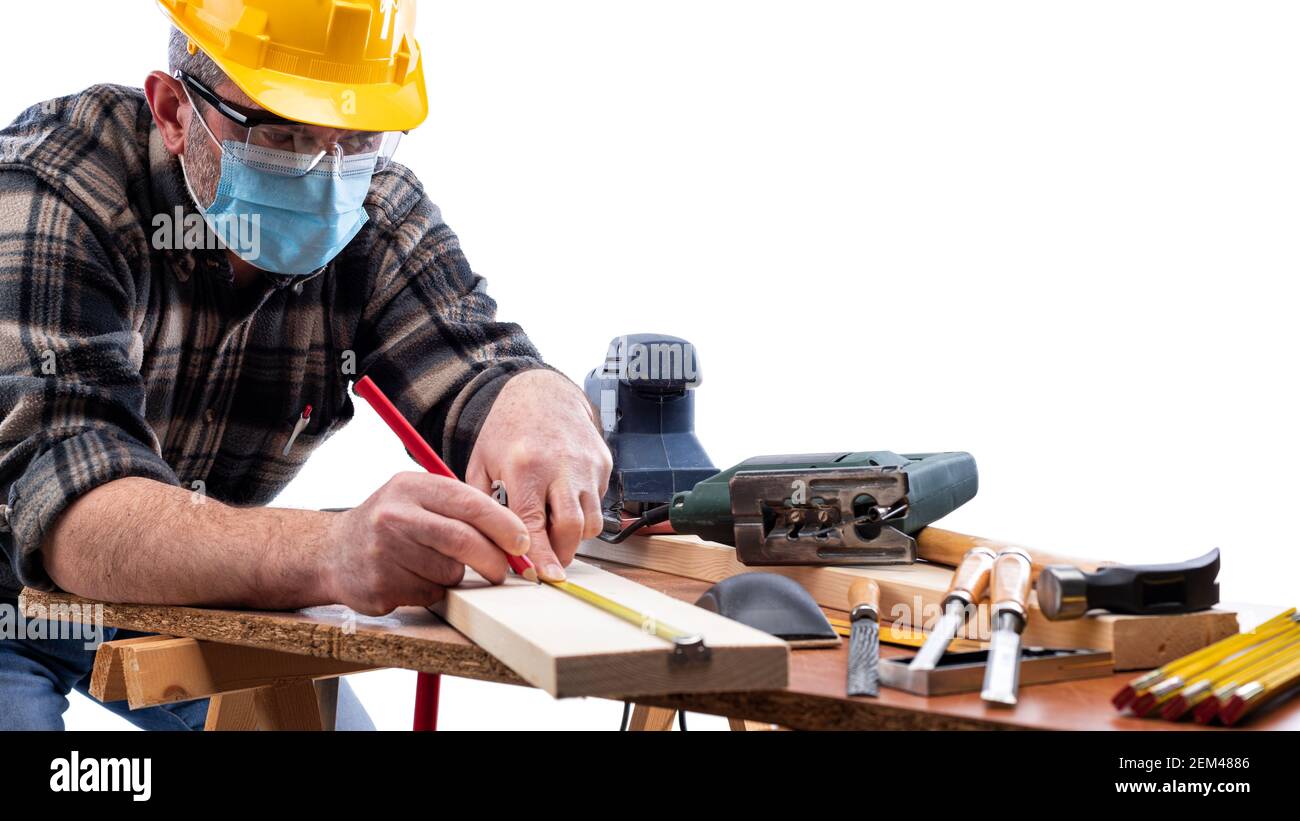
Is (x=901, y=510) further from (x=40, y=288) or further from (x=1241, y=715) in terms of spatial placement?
(x=40, y=288)

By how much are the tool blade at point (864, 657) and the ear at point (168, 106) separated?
1.31 metres

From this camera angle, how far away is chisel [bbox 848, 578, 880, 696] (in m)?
1.06

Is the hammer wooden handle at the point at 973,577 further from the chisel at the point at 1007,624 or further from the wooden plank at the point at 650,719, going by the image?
the wooden plank at the point at 650,719

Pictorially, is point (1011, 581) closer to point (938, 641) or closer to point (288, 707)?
point (938, 641)

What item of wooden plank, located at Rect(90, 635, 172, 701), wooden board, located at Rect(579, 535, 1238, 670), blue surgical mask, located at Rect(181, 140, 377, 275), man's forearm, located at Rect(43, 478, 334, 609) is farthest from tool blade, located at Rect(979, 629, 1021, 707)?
blue surgical mask, located at Rect(181, 140, 377, 275)

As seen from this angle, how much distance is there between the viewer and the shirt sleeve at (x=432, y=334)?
204 cm

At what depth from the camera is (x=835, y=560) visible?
1.49m

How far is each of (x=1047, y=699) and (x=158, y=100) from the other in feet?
5.20

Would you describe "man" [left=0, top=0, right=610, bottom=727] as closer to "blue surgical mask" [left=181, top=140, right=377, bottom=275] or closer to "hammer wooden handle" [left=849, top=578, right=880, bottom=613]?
"blue surgical mask" [left=181, top=140, right=377, bottom=275]

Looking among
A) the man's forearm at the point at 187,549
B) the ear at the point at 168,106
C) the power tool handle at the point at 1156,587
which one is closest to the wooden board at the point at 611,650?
the man's forearm at the point at 187,549

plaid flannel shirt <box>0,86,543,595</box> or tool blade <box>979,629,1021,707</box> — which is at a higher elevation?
plaid flannel shirt <box>0,86,543,595</box>

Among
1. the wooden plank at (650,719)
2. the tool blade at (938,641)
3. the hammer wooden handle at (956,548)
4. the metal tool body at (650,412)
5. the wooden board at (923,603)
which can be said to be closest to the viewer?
the tool blade at (938,641)

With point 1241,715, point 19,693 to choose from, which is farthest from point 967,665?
point 19,693

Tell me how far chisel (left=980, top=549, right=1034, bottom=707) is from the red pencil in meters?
0.54
